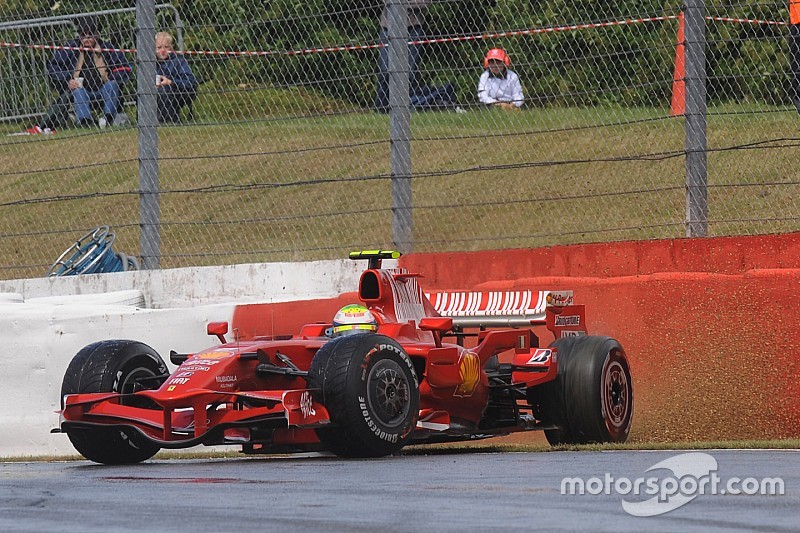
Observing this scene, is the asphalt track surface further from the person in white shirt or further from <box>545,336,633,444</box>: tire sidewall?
the person in white shirt

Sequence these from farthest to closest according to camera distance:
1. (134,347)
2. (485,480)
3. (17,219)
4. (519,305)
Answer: (17,219) → (519,305) → (134,347) → (485,480)

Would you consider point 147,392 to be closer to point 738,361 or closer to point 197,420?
point 197,420

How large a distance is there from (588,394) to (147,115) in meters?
4.53

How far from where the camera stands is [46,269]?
14773 millimetres

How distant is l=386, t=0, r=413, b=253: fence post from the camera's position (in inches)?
427

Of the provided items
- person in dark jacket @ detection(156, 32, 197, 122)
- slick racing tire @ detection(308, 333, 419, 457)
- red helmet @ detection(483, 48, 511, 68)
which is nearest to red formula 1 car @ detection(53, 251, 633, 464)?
slick racing tire @ detection(308, 333, 419, 457)

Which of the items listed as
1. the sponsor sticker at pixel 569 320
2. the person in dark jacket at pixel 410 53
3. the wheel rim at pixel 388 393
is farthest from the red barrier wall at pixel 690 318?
the wheel rim at pixel 388 393

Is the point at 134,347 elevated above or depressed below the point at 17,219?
below

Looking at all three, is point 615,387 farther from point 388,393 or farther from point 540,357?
point 388,393

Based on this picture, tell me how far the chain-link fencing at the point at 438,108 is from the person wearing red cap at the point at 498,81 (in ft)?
0.07

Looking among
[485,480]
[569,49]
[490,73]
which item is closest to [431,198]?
[490,73]

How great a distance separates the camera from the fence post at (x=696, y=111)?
33.2 feet

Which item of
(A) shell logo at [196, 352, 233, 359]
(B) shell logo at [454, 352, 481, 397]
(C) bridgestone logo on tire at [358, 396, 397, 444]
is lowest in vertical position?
(C) bridgestone logo on tire at [358, 396, 397, 444]

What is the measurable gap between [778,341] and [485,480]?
3290 mm
